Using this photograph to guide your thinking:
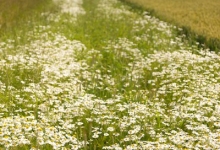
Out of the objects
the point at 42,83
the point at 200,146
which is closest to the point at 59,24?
the point at 42,83

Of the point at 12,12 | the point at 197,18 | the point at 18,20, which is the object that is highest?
the point at 197,18

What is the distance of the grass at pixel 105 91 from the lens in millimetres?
6160

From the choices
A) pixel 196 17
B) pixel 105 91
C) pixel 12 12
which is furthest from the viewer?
pixel 12 12

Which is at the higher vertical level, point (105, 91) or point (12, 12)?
point (12, 12)

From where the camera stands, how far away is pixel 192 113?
23.3ft

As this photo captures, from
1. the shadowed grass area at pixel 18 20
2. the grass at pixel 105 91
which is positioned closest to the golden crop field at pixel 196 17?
the grass at pixel 105 91

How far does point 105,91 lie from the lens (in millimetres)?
9109

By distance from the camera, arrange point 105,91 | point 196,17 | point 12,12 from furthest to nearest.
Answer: point 12,12
point 196,17
point 105,91

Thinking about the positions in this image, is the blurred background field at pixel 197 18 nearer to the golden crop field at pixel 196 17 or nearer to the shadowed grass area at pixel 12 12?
the golden crop field at pixel 196 17

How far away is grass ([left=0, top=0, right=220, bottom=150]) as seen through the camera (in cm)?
616

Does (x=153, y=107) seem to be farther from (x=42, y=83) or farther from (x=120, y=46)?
(x=120, y=46)

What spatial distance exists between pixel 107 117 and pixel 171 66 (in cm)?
392

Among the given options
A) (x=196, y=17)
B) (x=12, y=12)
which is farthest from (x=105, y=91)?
(x=12, y=12)

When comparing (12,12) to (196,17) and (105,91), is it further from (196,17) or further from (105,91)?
(105,91)
